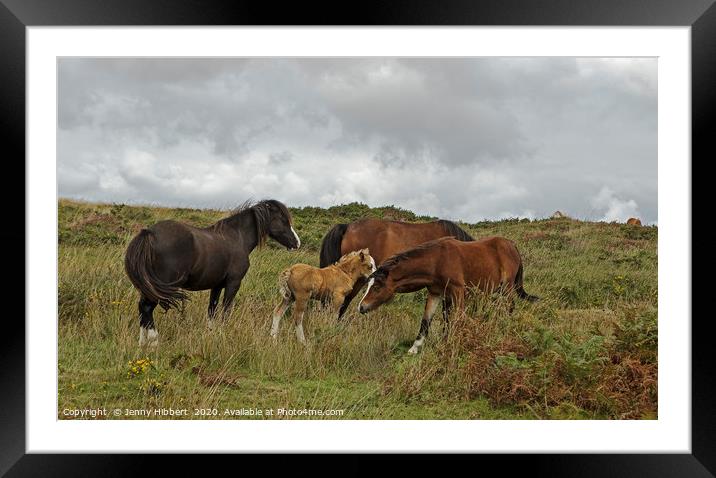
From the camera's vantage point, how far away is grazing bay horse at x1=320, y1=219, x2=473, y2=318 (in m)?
7.45

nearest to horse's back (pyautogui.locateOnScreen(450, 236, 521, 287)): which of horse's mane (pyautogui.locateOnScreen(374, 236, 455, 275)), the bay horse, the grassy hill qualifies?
the grassy hill

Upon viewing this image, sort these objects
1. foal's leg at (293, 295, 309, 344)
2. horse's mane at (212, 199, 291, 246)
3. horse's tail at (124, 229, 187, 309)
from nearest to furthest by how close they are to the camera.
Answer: horse's tail at (124, 229, 187, 309)
foal's leg at (293, 295, 309, 344)
horse's mane at (212, 199, 291, 246)

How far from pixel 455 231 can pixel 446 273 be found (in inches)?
45.7

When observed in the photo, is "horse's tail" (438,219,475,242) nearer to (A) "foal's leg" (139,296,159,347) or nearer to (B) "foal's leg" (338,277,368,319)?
(B) "foal's leg" (338,277,368,319)

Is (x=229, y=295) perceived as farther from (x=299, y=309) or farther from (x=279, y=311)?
(x=299, y=309)

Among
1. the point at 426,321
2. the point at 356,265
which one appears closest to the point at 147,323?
the point at 356,265

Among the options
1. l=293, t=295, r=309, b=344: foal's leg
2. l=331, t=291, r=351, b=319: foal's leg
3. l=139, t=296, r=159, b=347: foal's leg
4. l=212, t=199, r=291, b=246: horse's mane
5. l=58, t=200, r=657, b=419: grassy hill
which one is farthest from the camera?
l=212, t=199, r=291, b=246: horse's mane

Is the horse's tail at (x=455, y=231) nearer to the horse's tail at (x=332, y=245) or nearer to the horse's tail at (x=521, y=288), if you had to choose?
the horse's tail at (x=521, y=288)

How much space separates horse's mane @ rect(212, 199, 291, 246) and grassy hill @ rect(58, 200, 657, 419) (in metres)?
0.16

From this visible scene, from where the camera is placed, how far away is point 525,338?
18.6ft
